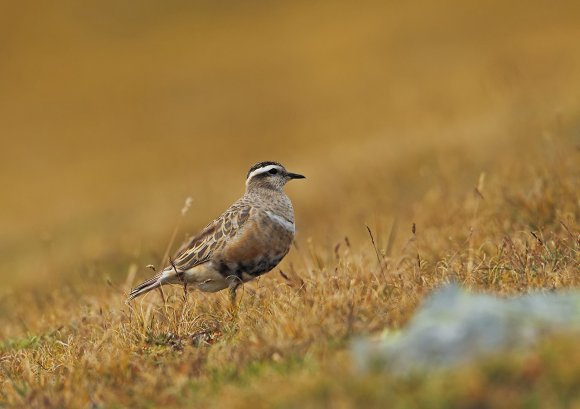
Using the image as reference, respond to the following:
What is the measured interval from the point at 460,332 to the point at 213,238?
4.66m

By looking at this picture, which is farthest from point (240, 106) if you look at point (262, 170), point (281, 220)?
point (281, 220)

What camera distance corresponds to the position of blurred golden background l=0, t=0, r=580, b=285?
1862cm

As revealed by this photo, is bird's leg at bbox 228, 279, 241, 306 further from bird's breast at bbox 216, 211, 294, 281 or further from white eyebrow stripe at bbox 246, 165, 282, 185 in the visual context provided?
white eyebrow stripe at bbox 246, 165, 282, 185

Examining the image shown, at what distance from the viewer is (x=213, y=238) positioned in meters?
9.14

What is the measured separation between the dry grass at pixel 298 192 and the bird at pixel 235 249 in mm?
229

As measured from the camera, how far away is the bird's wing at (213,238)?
9031 mm

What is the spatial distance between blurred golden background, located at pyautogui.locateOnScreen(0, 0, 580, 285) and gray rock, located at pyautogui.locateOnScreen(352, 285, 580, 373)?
9.93 metres

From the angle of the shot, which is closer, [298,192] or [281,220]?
[281,220]

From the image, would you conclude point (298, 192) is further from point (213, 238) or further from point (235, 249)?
point (235, 249)

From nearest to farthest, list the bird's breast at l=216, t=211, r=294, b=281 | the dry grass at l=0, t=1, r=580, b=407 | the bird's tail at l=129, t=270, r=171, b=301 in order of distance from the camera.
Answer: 1. the dry grass at l=0, t=1, r=580, b=407
2. the bird's breast at l=216, t=211, r=294, b=281
3. the bird's tail at l=129, t=270, r=171, b=301

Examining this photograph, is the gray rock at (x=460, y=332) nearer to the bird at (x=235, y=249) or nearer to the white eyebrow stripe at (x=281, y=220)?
the bird at (x=235, y=249)

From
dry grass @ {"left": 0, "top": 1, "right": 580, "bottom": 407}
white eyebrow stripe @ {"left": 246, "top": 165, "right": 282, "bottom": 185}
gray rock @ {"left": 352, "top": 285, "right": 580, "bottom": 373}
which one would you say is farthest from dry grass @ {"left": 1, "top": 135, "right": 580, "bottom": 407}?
white eyebrow stripe @ {"left": 246, "top": 165, "right": 282, "bottom": 185}

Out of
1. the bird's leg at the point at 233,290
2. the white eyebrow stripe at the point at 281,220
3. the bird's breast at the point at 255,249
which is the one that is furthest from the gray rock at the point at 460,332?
the white eyebrow stripe at the point at 281,220

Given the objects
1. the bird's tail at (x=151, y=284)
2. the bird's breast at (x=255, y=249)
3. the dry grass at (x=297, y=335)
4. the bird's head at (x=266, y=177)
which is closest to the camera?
the dry grass at (x=297, y=335)
